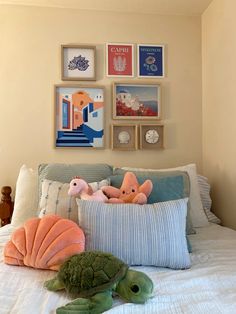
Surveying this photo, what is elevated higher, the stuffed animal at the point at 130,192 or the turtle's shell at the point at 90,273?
the stuffed animal at the point at 130,192

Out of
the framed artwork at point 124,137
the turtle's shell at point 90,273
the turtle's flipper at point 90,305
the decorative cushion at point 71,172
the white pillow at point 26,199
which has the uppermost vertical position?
the framed artwork at point 124,137

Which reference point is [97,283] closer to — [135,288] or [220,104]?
[135,288]

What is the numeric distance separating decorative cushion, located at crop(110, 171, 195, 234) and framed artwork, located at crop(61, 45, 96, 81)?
2.94ft

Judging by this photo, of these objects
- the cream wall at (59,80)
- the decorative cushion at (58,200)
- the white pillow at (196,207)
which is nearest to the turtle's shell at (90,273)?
the decorative cushion at (58,200)

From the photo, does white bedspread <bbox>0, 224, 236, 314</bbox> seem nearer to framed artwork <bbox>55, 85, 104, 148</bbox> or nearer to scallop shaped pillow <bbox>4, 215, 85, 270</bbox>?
scallop shaped pillow <bbox>4, 215, 85, 270</bbox>

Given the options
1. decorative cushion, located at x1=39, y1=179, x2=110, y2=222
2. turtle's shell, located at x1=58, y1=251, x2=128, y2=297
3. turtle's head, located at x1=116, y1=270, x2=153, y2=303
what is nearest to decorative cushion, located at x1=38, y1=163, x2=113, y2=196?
decorative cushion, located at x1=39, y1=179, x2=110, y2=222

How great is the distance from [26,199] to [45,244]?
2.23 ft

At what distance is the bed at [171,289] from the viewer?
34.3 inches

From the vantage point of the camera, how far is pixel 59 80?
7.51ft

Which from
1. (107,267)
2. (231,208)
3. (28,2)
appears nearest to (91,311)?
(107,267)

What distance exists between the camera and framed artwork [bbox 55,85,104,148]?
2273 millimetres

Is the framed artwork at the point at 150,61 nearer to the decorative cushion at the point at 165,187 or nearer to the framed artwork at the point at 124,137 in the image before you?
the framed artwork at the point at 124,137

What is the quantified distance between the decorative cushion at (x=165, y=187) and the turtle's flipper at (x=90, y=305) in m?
0.68

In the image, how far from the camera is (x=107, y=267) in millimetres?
992
